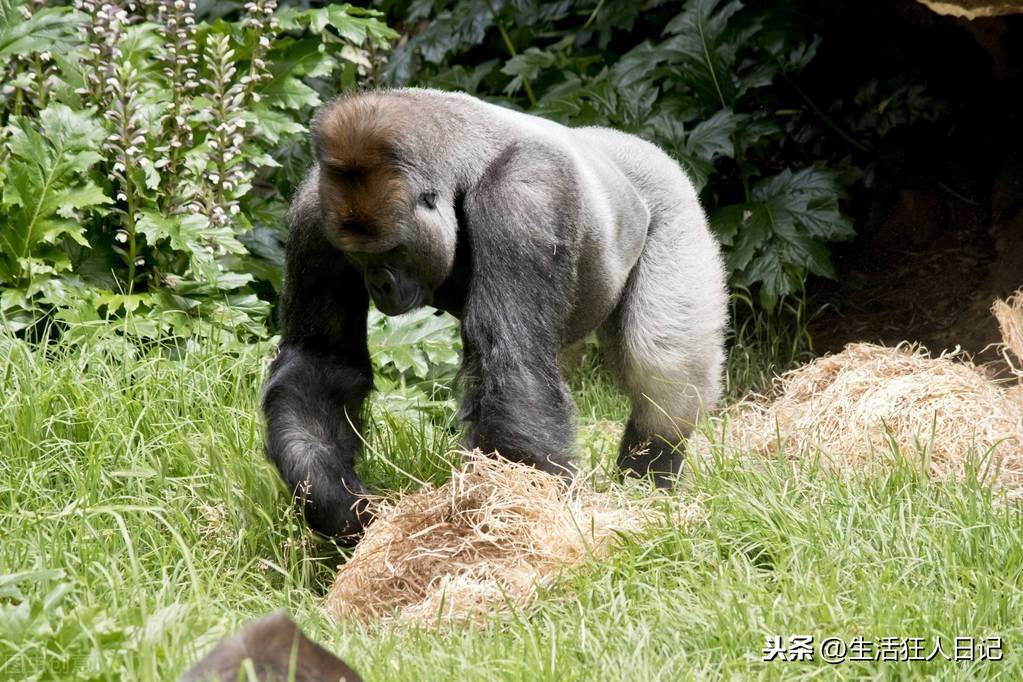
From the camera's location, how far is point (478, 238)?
344cm

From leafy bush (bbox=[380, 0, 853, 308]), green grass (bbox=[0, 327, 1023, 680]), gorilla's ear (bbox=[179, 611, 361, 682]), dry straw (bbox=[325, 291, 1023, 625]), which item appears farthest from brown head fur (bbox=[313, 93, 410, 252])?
leafy bush (bbox=[380, 0, 853, 308])

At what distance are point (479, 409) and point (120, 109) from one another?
2103 millimetres

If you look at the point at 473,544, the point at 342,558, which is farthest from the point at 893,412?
the point at 342,558

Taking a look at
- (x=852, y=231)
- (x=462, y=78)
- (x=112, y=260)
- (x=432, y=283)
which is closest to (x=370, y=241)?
(x=432, y=283)

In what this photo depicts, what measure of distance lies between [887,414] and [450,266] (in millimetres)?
1729

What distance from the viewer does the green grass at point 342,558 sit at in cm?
260

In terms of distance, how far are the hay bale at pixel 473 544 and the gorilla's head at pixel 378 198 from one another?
1.88ft

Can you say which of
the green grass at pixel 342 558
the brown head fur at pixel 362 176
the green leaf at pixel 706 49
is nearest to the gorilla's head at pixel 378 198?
the brown head fur at pixel 362 176

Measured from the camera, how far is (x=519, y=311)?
3.38 meters

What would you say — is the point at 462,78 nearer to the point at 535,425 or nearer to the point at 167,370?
the point at 167,370

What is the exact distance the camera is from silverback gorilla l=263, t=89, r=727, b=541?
133 inches

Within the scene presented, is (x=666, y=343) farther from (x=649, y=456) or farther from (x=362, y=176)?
(x=362, y=176)

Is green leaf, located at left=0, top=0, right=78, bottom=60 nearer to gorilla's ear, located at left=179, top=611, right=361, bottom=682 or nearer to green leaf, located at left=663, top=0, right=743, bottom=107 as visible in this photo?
green leaf, located at left=663, top=0, right=743, bottom=107

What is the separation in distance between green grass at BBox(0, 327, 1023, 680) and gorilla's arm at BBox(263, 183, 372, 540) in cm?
15
